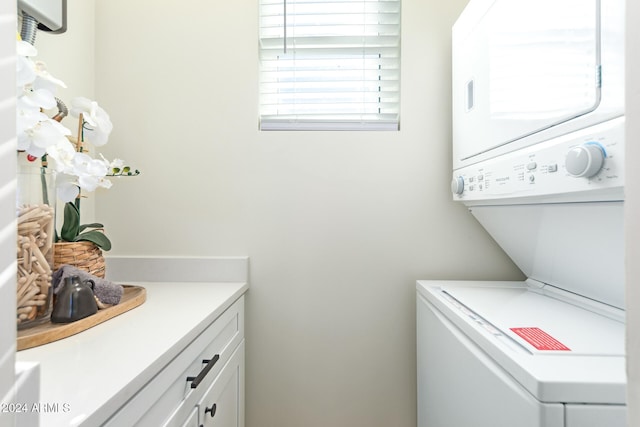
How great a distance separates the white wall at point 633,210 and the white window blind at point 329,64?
1.34m

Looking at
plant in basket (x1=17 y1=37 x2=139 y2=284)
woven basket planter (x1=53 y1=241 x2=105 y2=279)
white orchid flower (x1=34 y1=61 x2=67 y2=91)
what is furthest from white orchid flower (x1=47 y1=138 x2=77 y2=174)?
woven basket planter (x1=53 y1=241 x2=105 y2=279)

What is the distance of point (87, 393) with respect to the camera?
0.61 m

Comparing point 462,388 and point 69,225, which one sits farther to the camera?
point 69,225

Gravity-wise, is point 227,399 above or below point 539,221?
below

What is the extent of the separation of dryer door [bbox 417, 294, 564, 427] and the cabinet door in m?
0.72

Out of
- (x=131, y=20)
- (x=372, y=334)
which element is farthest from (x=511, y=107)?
(x=131, y=20)

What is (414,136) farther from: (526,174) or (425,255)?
(526,174)

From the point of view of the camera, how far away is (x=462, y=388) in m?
0.96

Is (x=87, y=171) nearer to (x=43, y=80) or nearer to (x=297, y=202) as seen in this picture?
(x=43, y=80)

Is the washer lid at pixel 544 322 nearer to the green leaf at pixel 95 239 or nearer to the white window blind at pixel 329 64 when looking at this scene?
the white window blind at pixel 329 64

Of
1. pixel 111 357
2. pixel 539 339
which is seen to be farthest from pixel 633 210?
pixel 111 357

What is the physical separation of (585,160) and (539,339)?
1.32 ft

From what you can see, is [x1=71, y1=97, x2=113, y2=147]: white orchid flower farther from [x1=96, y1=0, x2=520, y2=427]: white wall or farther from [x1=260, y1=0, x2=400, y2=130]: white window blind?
[x1=260, y1=0, x2=400, y2=130]: white window blind

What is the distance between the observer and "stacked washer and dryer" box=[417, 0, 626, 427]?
67 cm
